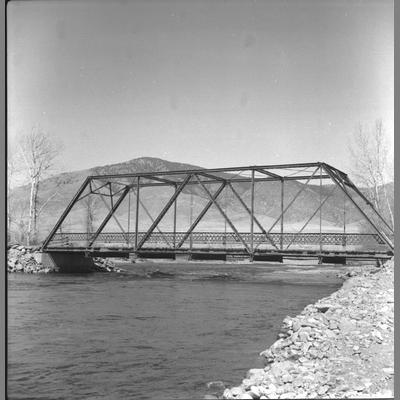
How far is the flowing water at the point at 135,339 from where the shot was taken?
921 centimetres

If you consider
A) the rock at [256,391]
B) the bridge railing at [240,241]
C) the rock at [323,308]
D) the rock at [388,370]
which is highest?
the bridge railing at [240,241]

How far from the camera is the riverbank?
801 centimetres

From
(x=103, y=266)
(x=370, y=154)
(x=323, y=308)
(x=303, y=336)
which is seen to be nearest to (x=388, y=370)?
(x=303, y=336)

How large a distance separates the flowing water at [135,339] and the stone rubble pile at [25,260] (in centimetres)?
1021

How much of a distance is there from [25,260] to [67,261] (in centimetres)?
289

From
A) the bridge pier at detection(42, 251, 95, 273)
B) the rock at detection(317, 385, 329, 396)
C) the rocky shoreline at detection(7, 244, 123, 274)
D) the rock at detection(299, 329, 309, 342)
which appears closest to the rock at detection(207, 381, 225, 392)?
the rock at detection(317, 385, 329, 396)

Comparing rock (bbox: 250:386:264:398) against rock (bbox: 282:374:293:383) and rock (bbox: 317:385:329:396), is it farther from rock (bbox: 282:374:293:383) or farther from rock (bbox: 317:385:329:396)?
rock (bbox: 317:385:329:396)

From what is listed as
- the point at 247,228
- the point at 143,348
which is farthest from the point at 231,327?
the point at 247,228

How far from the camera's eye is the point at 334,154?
19.2 metres

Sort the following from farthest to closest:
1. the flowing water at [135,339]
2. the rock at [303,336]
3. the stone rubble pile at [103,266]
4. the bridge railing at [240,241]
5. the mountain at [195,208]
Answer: the mountain at [195,208], the stone rubble pile at [103,266], the bridge railing at [240,241], the rock at [303,336], the flowing water at [135,339]

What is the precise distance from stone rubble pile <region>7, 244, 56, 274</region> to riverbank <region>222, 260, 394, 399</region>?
23.8 metres

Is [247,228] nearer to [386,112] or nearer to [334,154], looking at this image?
[334,154]

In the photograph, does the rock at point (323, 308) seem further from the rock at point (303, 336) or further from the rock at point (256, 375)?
the rock at point (256, 375)

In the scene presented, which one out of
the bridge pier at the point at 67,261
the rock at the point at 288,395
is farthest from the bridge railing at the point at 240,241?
the rock at the point at 288,395
